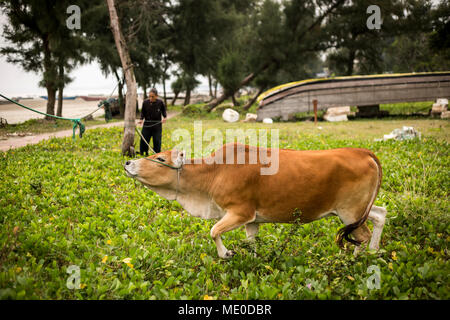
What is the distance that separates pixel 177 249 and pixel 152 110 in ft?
18.2

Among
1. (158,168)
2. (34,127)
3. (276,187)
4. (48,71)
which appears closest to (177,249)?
(158,168)

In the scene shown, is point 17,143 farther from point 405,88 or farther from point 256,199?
point 405,88

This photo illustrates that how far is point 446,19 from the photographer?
1848cm

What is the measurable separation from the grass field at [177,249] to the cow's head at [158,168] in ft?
3.07

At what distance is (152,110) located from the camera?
9.16 metres

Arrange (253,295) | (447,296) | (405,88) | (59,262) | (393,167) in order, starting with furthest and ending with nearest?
(405,88)
(393,167)
(59,262)
(253,295)
(447,296)

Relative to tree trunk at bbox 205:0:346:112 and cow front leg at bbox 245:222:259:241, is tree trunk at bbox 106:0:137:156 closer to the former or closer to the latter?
cow front leg at bbox 245:222:259:241

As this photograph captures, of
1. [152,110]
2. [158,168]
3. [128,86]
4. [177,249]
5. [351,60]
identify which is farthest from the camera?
[351,60]

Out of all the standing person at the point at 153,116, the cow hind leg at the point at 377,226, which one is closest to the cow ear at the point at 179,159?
the cow hind leg at the point at 377,226

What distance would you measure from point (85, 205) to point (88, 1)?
690 inches

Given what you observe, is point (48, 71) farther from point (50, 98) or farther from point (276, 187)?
point (276, 187)

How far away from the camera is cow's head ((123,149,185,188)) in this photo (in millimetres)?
4055

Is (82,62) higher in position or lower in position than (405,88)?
higher
